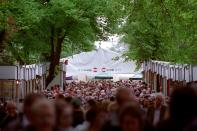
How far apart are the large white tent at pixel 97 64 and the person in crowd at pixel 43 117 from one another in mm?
44371

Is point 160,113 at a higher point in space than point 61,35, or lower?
lower

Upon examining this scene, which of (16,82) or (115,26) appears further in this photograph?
(115,26)

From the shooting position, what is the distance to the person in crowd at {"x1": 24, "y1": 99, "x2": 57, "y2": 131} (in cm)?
635

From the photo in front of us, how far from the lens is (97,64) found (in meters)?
51.7

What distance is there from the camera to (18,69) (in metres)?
33.7

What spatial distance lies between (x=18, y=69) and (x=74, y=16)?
32.0 ft

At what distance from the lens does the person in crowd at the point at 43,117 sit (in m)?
6.35

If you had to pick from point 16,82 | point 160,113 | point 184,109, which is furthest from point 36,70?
point 184,109

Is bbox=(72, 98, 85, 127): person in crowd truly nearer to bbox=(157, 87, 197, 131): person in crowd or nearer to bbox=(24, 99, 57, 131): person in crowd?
bbox=(157, 87, 197, 131): person in crowd

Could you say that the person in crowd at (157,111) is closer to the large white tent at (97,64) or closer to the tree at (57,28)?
the tree at (57,28)

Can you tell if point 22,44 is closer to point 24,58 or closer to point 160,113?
point 24,58

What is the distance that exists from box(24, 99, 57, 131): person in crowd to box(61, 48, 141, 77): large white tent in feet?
146

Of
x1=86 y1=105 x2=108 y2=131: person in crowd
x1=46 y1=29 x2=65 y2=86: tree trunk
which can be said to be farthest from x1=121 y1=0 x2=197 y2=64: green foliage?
x1=86 y1=105 x2=108 y2=131: person in crowd

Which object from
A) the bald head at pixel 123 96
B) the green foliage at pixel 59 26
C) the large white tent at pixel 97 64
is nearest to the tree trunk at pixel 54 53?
the green foliage at pixel 59 26
